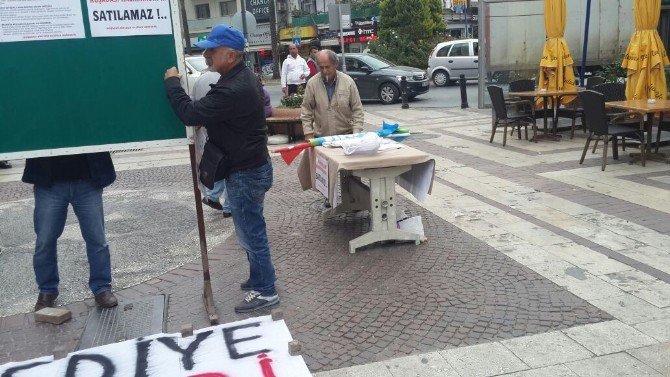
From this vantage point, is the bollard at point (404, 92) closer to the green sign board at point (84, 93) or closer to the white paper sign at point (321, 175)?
the white paper sign at point (321, 175)

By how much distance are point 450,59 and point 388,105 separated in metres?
6.25

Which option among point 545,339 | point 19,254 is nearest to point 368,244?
point 545,339

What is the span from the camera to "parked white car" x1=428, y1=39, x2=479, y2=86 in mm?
24312

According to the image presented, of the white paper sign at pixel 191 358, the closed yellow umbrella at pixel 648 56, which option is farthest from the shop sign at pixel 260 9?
the white paper sign at pixel 191 358

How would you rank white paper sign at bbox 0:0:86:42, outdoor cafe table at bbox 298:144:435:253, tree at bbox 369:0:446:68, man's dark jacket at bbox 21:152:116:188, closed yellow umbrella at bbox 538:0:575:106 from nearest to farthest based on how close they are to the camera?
white paper sign at bbox 0:0:86:42 → man's dark jacket at bbox 21:152:116:188 → outdoor cafe table at bbox 298:144:435:253 → closed yellow umbrella at bbox 538:0:575:106 → tree at bbox 369:0:446:68

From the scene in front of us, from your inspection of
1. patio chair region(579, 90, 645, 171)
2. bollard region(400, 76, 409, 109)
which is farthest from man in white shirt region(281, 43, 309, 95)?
patio chair region(579, 90, 645, 171)

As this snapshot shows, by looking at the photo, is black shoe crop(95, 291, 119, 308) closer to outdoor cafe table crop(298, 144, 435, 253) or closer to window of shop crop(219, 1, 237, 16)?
outdoor cafe table crop(298, 144, 435, 253)

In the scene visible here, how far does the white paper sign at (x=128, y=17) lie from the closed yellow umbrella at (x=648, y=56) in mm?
8029

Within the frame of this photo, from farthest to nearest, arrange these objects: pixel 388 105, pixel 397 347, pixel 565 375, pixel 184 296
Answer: pixel 388 105, pixel 184 296, pixel 397 347, pixel 565 375

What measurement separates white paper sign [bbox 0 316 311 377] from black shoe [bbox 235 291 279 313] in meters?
0.42

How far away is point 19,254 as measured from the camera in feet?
19.8

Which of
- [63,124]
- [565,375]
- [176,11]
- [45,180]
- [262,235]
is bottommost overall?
[565,375]

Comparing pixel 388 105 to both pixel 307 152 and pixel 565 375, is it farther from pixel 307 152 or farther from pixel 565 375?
A: pixel 565 375

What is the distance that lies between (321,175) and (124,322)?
7.55ft
